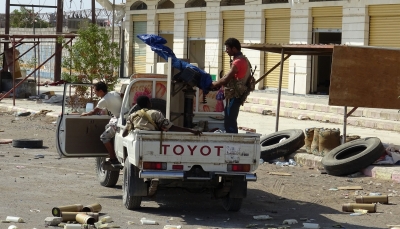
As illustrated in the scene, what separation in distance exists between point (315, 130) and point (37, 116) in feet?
39.1

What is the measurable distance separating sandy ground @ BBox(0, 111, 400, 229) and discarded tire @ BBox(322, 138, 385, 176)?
0.17 metres

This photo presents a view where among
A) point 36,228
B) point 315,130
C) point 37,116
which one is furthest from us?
point 37,116

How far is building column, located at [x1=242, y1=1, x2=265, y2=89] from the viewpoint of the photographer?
104 feet

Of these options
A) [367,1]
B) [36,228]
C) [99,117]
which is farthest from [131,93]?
[367,1]

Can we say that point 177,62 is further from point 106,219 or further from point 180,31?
point 180,31

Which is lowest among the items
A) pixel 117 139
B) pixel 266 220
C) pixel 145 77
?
pixel 266 220

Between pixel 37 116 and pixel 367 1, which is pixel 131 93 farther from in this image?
pixel 367 1

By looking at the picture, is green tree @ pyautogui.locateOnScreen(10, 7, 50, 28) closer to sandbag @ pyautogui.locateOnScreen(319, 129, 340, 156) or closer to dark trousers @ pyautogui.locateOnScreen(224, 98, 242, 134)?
sandbag @ pyautogui.locateOnScreen(319, 129, 340, 156)

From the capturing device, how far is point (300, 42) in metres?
29.3

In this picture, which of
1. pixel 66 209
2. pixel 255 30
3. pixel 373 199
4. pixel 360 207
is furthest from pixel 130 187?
pixel 255 30

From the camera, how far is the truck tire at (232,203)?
10.5 m

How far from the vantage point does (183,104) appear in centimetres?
1131

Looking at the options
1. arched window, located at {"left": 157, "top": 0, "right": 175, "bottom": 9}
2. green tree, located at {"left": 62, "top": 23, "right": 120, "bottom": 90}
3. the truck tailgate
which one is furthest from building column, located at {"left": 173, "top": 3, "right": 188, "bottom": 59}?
the truck tailgate

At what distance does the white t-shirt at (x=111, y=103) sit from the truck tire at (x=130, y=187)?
5.08ft
